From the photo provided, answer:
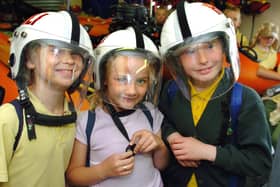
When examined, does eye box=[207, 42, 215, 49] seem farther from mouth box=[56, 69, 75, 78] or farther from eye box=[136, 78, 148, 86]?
mouth box=[56, 69, 75, 78]

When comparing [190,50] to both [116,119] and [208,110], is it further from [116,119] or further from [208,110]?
[116,119]

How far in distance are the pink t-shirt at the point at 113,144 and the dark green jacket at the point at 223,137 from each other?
12 centimetres

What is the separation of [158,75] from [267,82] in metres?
2.41

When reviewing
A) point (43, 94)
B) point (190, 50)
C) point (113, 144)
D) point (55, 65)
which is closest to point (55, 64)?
point (55, 65)

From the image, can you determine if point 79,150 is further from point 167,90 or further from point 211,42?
point 211,42

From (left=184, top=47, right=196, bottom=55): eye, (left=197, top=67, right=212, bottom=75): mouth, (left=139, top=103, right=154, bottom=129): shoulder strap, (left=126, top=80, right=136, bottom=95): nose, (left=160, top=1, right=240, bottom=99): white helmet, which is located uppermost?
(left=160, top=1, right=240, bottom=99): white helmet

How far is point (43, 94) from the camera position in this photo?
132 cm

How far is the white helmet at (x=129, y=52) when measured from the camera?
1332mm

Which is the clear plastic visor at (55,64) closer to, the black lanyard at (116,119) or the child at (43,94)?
the child at (43,94)

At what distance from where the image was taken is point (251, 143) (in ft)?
4.33

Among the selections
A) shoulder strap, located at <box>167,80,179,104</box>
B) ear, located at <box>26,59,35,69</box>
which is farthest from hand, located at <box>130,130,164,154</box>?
ear, located at <box>26,59,35,69</box>

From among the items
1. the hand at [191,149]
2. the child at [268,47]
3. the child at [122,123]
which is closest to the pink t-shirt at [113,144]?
the child at [122,123]

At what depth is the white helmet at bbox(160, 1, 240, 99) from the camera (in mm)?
1291

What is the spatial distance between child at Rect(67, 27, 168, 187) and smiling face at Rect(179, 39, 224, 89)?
0.13 m
